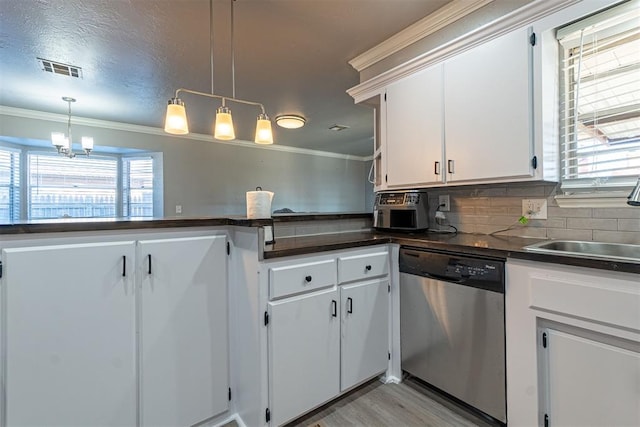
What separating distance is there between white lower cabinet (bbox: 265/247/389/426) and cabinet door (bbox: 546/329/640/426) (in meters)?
0.86

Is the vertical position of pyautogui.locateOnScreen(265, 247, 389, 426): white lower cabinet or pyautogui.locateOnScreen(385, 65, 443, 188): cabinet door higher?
pyautogui.locateOnScreen(385, 65, 443, 188): cabinet door

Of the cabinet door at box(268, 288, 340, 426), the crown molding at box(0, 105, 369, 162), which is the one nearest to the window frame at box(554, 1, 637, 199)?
the cabinet door at box(268, 288, 340, 426)

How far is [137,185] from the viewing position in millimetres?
5016

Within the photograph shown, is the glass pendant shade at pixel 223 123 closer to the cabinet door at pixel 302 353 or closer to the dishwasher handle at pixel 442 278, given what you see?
the cabinet door at pixel 302 353

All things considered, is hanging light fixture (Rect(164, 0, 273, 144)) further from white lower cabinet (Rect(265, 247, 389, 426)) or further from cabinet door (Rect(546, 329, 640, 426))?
cabinet door (Rect(546, 329, 640, 426))

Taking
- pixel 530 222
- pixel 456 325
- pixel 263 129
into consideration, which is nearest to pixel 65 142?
pixel 263 129

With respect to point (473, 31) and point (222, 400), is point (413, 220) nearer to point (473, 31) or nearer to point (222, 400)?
point (473, 31)

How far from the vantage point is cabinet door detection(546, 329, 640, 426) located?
3.70ft

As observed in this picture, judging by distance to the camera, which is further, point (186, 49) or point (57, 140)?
point (57, 140)

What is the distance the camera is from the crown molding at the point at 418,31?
188 centimetres

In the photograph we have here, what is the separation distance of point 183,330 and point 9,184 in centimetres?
455

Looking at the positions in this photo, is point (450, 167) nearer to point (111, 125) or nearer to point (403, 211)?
point (403, 211)

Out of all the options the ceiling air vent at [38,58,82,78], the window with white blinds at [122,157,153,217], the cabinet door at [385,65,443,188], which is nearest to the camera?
the cabinet door at [385,65,443,188]

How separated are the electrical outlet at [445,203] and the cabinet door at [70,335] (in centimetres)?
205
